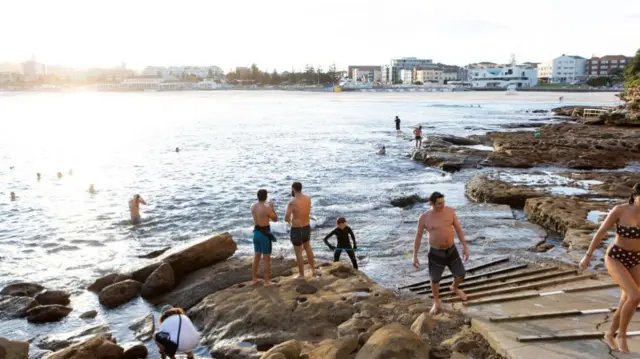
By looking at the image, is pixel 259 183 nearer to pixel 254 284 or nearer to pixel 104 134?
pixel 254 284

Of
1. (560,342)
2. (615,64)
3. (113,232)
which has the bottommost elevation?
(113,232)

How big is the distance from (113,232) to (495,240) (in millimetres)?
12900

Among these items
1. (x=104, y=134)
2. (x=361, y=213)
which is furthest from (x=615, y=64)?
(x=361, y=213)

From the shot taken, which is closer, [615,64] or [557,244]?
[557,244]

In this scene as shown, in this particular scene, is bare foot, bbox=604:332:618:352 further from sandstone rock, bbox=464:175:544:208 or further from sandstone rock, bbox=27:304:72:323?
sandstone rock, bbox=464:175:544:208

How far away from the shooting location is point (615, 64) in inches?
7313

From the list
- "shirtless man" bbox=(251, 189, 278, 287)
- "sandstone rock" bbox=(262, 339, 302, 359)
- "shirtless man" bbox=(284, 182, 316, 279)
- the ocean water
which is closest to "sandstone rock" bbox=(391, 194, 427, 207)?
the ocean water

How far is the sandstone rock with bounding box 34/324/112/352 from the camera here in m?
9.17

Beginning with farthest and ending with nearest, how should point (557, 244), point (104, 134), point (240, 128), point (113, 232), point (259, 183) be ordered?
1. point (240, 128)
2. point (104, 134)
3. point (259, 183)
4. point (113, 232)
5. point (557, 244)

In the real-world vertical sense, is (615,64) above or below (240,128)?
above

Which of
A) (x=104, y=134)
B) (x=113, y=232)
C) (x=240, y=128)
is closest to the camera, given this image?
(x=113, y=232)

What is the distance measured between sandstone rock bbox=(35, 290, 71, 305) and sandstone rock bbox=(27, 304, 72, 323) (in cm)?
51

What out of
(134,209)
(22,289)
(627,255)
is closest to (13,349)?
(22,289)

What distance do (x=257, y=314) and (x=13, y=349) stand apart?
3885 millimetres
